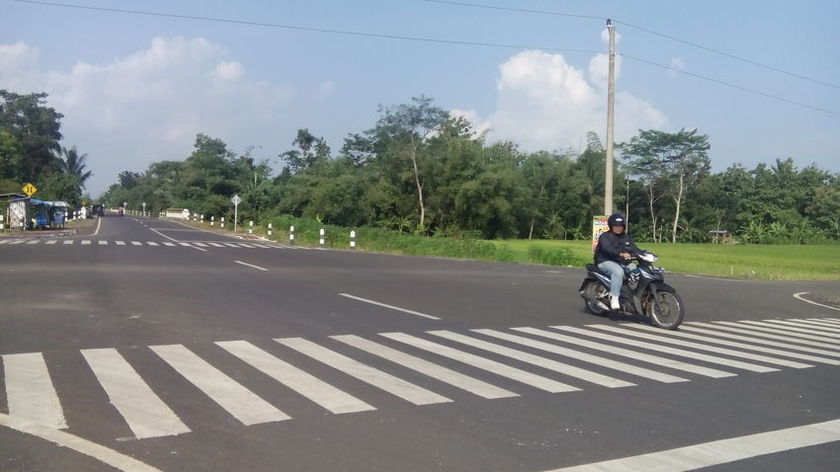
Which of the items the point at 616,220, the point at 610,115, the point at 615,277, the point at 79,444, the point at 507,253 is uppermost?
the point at 610,115

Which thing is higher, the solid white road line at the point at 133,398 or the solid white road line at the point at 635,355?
the solid white road line at the point at 635,355

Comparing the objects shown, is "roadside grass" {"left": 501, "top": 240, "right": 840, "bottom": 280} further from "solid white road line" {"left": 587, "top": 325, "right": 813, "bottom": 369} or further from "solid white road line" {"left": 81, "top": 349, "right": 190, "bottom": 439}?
"solid white road line" {"left": 81, "top": 349, "right": 190, "bottom": 439}

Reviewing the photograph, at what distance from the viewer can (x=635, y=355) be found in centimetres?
887

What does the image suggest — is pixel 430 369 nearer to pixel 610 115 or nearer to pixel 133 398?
pixel 133 398

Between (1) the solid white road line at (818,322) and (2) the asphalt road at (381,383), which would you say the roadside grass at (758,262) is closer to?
(1) the solid white road line at (818,322)

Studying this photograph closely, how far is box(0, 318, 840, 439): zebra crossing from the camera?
19.5 ft

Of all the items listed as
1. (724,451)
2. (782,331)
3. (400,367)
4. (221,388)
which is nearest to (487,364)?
(400,367)

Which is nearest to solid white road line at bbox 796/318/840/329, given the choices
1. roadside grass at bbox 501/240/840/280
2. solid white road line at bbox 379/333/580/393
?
solid white road line at bbox 379/333/580/393

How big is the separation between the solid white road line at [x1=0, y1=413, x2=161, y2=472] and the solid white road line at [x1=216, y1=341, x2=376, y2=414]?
1714 millimetres

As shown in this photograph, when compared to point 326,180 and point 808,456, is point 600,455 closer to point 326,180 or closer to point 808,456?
point 808,456

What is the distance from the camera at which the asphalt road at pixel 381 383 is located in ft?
16.3

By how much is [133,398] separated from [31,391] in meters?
0.98

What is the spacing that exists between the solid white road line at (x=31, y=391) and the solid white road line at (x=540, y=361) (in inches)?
192

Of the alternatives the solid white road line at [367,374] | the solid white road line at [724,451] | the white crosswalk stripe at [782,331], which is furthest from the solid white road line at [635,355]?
the white crosswalk stripe at [782,331]
